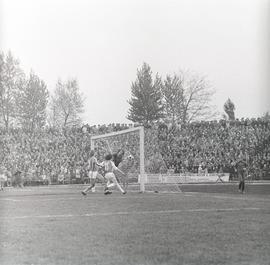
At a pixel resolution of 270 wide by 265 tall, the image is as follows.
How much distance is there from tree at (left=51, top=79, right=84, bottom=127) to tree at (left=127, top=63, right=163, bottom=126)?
7515mm

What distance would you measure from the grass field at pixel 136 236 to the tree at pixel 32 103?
53693 mm

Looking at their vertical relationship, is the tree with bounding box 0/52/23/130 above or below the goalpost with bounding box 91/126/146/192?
above

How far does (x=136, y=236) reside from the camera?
1067 cm

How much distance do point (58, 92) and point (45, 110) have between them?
3268 mm

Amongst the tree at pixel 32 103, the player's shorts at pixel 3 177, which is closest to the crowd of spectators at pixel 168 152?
the player's shorts at pixel 3 177

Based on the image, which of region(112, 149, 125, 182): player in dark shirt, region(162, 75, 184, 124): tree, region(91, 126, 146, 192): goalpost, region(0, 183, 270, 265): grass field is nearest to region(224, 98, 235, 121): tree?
region(162, 75, 184, 124): tree

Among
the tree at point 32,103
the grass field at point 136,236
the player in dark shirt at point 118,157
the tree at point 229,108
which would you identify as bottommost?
the grass field at point 136,236

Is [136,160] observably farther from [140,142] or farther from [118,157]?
[140,142]

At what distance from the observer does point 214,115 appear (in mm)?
76312

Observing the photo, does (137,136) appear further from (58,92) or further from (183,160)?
(58,92)

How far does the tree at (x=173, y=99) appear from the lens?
77.1 meters

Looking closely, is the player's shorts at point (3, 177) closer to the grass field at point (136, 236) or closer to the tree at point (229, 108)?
the grass field at point (136, 236)

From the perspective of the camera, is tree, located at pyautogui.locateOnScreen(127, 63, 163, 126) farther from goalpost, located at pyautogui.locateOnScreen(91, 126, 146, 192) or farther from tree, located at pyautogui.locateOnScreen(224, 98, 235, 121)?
goalpost, located at pyautogui.locateOnScreen(91, 126, 146, 192)

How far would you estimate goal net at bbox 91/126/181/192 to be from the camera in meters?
30.2
